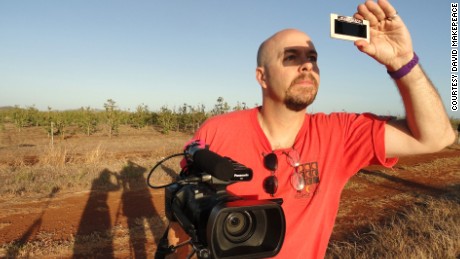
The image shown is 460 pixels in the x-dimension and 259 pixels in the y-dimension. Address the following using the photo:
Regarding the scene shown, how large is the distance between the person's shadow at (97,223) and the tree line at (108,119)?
45.3 feet

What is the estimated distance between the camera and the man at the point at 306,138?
1396 millimetres

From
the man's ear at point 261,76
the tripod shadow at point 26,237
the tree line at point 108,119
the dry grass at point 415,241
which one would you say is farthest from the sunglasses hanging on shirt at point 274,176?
the tree line at point 108,119

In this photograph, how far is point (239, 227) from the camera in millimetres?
1176

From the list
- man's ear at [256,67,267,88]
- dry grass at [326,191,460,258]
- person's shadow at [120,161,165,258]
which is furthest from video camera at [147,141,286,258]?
person's shadow at [120,161,165,258]

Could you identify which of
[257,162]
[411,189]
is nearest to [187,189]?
[257,162]

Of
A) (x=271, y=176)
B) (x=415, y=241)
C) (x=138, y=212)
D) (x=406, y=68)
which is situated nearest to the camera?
(x=406, y=68)

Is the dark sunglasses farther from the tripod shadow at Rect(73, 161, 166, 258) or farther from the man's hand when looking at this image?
the tripod shadow at Rect(73, 161, 166, 258)

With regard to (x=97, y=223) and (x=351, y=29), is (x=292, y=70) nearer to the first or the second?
(x=351, y=29)

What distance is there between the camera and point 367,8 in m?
1.33

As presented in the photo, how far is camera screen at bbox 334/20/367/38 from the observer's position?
1.19m

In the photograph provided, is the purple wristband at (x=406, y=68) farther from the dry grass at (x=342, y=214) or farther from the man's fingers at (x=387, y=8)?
the dry grass at (x=342, y=214)

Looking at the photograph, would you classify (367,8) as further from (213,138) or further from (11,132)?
(11,132)

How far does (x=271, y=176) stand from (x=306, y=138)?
0.27m

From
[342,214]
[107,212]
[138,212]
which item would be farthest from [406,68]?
[107,212]
